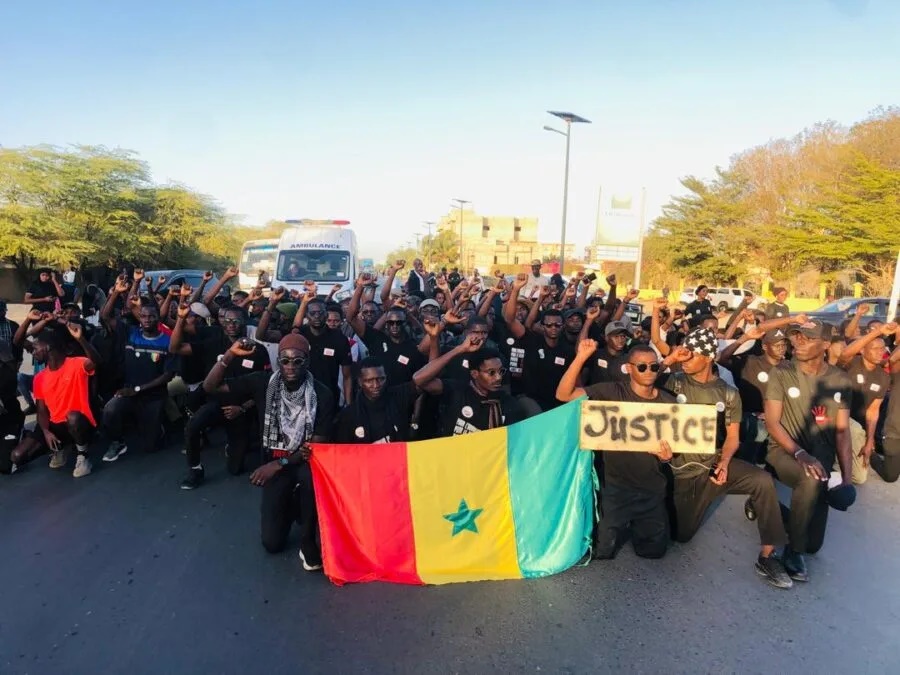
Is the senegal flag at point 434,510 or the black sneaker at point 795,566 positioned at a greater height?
the senegal flag at point 434,510

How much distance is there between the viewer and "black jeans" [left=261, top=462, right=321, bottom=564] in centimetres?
426

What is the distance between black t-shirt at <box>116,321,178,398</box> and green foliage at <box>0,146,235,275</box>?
27.6 meters

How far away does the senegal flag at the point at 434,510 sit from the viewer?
396 centimetres

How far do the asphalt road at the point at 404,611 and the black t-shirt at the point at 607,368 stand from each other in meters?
1.63

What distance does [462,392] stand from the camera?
4648 millimetres

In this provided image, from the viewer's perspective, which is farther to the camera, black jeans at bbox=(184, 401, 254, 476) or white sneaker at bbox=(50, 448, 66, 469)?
white sneaker at bbox=(50, 448, 66, 469)

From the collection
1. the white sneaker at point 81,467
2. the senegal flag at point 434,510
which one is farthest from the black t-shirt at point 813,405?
the white sneaker at point 81,467

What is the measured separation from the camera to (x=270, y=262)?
1978 centimetres

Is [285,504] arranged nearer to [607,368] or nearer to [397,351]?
[397,351]

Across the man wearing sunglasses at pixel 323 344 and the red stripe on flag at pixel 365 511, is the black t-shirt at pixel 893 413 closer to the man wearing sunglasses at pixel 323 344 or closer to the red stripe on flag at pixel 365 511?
the red stripe on flag at pixel 365 511

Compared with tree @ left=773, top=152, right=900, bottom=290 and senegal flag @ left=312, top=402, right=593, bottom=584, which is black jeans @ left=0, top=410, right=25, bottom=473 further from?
tree @ left=773, top=152, right=900, bottom=290

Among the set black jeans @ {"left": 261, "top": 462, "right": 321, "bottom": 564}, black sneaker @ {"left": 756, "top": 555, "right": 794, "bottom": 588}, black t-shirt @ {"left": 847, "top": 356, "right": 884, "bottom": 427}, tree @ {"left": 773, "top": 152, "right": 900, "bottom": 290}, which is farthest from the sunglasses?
tree @ {"left": 773, "top": 152, "right": 900, "bottom": 290}

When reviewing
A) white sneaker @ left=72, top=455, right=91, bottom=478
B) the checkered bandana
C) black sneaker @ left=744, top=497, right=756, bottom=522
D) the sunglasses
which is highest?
the checkered bandana

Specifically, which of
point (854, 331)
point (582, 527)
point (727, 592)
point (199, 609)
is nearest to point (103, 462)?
point (199, 609)
